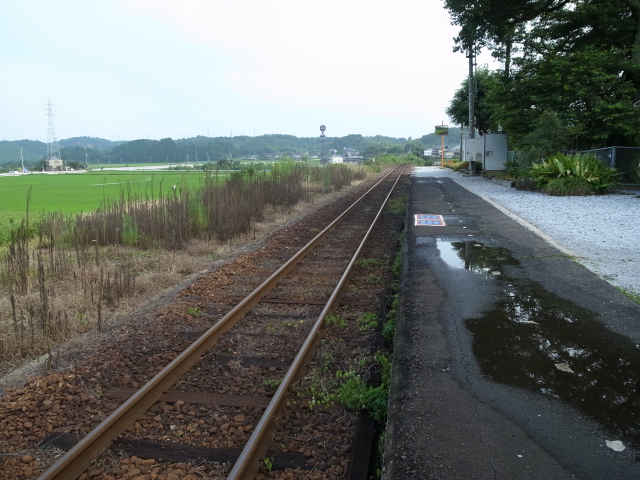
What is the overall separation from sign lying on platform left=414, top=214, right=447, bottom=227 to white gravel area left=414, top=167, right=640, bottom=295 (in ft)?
6.96

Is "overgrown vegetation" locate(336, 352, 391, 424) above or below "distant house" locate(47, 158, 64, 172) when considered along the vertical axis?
below

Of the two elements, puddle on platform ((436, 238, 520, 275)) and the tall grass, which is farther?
puddle on platform ((436, 238, 520, 275))

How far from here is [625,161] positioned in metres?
20.7

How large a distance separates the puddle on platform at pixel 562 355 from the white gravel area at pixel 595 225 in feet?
4.87

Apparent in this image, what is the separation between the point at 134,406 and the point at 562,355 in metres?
3.62

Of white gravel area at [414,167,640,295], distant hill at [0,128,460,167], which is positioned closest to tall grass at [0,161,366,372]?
white gravel area at [414,167,640,295]

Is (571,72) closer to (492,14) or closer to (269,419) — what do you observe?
(492,14)

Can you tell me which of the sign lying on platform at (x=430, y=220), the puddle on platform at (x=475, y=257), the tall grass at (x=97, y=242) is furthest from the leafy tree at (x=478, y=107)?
the puddle on platform at (x=475, y=257)

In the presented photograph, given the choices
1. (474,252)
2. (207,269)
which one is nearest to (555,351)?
(474,252)

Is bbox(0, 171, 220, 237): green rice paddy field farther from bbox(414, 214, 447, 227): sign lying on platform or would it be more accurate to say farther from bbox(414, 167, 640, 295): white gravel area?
bbox(414, 167, 640, 295): white gravel area

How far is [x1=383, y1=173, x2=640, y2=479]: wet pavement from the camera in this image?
3.08m

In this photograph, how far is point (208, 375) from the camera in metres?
4.93

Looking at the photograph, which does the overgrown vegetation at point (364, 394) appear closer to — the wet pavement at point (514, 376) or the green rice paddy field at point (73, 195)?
the wet pavement at point (514, 376)

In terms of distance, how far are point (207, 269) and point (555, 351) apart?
6.25m
